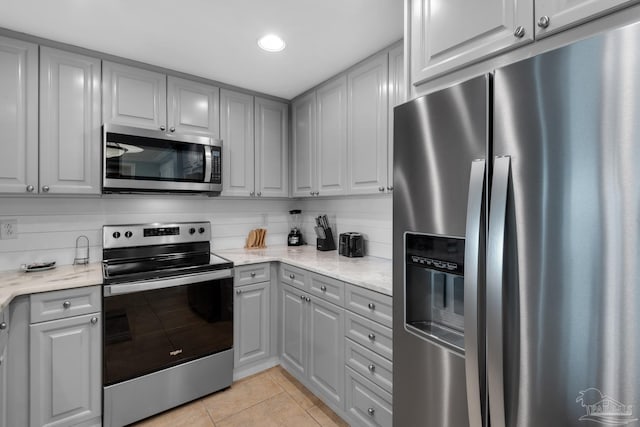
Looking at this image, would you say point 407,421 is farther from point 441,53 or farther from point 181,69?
point 181,69

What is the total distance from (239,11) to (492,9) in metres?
1.24

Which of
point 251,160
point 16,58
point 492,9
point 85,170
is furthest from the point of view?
point 251,160

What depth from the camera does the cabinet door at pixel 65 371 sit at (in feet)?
5.27

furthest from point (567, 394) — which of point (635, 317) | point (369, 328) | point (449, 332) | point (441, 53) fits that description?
point (441, 53)

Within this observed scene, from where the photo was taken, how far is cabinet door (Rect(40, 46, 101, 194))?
1891 millimetres

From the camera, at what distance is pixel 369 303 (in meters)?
1.62

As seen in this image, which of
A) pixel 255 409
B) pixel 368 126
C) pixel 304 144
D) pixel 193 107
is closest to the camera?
pixel 255 409

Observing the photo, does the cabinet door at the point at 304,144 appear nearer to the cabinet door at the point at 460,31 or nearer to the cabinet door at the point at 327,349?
the cabinet door at the point at 327,349

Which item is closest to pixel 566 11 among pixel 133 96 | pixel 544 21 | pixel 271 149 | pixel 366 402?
pixel 544 21

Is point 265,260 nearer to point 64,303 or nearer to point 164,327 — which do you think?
point 164,327

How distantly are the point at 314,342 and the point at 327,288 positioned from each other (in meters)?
0.42

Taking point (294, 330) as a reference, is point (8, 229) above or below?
above

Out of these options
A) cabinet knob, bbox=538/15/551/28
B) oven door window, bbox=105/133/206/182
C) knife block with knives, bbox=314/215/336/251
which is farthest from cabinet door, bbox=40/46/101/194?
cabinet knob, bbox=538/15/551/28

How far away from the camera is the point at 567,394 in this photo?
2.41 ft
